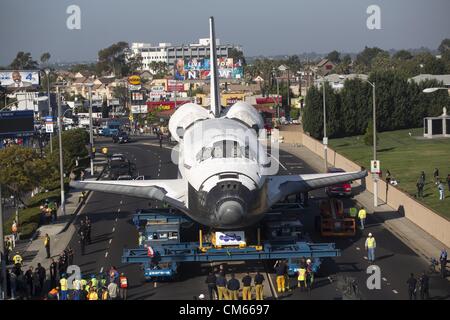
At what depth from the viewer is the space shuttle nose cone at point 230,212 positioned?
95.3 feet

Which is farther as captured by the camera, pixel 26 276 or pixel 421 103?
pixel 421 103

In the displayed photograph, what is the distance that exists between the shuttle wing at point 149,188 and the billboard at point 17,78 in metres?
94.6

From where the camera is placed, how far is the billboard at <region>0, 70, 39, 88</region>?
436ft

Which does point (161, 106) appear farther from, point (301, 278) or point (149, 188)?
point (301, 278)

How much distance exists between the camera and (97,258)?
3644 cm

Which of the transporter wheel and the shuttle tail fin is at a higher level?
the shuttle tail fin

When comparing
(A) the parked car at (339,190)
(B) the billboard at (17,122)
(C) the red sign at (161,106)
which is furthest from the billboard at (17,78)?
(A) the parked car at (339,190)

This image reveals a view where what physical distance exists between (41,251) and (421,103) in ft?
222

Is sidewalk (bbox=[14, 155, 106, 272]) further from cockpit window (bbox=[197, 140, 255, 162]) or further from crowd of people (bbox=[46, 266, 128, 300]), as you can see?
cockpit window (bbox=[197, 140, 255, 162])

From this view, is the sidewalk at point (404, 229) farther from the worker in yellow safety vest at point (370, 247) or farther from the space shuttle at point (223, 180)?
the space shuttle at point (223, 180)

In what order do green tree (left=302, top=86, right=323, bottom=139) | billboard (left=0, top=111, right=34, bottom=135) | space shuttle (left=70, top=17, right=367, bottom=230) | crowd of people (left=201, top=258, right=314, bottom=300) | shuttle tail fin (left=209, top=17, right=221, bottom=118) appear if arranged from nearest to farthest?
crowd of people (left=201, top=258, right=314, bottom=300) < space shuttle (left=70, top=17, right=367, bottom=230) < shuttle tail fin (left=209, top=17, right=221, bottom=118) < billboard (left=0, top=111, right=34, bottom=135) < green tree (left=302, top=86, right=323, bottom=139)

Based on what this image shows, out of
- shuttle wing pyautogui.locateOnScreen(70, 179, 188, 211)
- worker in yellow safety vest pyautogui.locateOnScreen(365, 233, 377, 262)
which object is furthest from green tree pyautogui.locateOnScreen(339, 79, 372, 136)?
worker in yellow safety vest pyautogui.locateOnScreen(365, 233, 377, 262)
